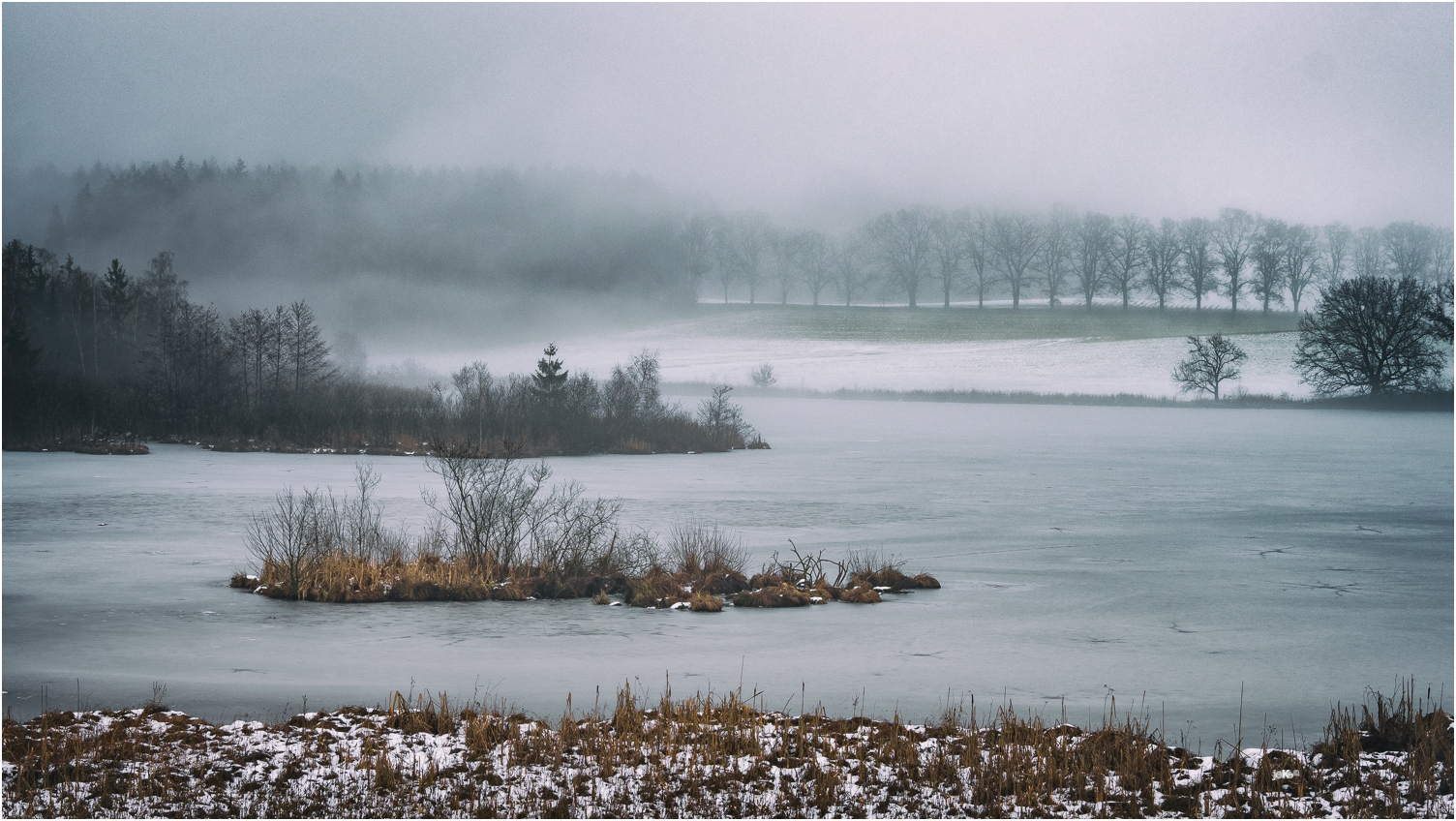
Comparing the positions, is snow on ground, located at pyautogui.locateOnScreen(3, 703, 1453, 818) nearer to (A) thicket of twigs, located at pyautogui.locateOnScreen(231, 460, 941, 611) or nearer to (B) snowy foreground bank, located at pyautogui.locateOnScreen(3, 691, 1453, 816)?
(B) snowy foreground bank, located at pyautogui.locateOnScreen(3, 691, 1453, 816)

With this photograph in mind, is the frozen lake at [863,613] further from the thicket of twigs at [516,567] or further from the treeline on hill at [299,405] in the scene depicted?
the treeline on hill at [299,405]

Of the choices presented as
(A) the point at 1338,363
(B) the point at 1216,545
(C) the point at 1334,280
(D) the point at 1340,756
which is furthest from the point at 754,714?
(C) the point at 1334,280

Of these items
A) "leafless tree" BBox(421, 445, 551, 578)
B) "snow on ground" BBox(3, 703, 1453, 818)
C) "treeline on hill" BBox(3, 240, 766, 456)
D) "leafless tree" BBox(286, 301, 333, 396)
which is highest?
"leafless tree" BBox(286, 301, 333, 396)

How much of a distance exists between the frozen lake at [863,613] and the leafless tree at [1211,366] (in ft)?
153

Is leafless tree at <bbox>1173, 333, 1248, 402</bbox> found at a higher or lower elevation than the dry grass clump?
higher

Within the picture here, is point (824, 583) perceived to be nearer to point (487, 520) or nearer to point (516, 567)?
point (516, 567)

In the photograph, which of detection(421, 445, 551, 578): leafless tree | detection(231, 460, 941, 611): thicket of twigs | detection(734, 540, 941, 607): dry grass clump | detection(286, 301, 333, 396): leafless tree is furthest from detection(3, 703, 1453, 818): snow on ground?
detection(286, 301, 333, 396): leafless tree

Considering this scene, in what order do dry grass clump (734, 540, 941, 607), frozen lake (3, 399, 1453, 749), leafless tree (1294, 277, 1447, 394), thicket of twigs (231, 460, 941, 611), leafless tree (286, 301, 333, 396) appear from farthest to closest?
leafless tree (1294, 277, 1447, 394) → leafless tree (286, 301, 333, 396) → thicket of twigs (231, 460, 941, 611) → dry grass clump (734, 540, 941, 607) → frozen lake (3, 399, 1453, 749)

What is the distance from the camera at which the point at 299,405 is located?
164 ft

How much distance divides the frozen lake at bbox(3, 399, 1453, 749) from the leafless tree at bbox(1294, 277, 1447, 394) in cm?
3479

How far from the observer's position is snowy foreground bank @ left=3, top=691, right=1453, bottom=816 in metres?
6.44

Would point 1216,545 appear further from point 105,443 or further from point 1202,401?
point 1202,401

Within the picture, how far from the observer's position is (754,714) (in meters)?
8.12

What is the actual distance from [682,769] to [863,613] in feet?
24.0
